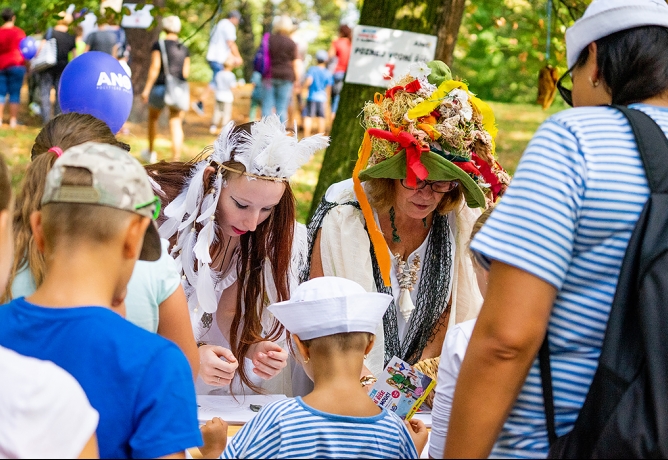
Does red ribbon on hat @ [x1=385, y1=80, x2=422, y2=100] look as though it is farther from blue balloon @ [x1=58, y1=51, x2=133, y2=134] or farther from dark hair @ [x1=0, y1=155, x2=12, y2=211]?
dark hair @ [x1=0, y1=155, x2=12, y2=211]

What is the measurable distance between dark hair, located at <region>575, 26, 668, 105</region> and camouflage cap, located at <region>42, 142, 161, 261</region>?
1.06 metres

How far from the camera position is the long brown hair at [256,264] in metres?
3.36

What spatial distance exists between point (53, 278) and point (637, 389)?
1.21 m

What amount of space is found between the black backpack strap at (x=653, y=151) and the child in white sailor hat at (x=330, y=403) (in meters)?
0.94

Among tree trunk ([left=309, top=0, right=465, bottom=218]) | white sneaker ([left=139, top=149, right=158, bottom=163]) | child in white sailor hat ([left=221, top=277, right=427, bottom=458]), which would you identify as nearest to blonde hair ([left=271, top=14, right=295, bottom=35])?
white sneaker ([left=139, top=149, right=158, bottom=163])

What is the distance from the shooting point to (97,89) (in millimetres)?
3779

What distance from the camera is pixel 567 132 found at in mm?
1638

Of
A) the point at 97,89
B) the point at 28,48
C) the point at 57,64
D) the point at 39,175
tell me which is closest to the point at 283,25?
the point at 57,64

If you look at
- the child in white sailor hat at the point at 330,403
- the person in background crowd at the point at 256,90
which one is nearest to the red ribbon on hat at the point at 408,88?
the child in white sailor hat at the point at 330,403

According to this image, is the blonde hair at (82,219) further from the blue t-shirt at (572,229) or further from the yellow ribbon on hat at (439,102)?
the yellow ribbon on hat at (439,102)

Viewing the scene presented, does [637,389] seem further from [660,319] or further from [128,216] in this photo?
[128,216]

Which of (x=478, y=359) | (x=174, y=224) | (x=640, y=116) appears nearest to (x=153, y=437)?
(x=478, y=359)

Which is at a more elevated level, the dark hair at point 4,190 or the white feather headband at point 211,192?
the dark hair at point 4,190

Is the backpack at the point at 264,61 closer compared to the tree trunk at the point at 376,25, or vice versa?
the tree trunk at the point at 376,25
